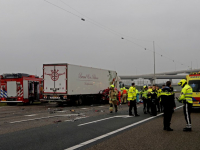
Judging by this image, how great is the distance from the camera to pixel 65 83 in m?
21.9

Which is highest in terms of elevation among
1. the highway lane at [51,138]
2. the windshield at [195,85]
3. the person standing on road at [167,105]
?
the windshield at [195,85]

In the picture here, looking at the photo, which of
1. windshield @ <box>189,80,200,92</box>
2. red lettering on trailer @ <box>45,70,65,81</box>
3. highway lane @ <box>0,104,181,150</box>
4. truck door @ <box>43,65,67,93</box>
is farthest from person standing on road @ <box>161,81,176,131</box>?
red lettering on trailer @ <box>45,70,65,81</box>

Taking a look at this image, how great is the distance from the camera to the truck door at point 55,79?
867 inches

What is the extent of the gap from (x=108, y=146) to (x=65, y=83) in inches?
615

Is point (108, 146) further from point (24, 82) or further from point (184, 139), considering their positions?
point (24, 82)

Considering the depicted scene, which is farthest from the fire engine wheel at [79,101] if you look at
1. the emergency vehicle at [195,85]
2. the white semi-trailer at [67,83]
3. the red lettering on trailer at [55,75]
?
the emergency vehicle at [195,85]

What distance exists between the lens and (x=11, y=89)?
79.3ft

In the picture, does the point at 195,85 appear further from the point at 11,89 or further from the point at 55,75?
the point at 11,89

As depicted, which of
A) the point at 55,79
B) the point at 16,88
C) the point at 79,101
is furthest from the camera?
the point at 79,101

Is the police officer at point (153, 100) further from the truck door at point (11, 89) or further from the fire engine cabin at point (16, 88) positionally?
the truck door at point (11, 89)

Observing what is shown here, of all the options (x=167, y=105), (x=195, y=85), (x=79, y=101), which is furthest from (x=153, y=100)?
(x=79, y=101)

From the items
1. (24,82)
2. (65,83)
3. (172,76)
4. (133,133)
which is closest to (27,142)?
(133,133)

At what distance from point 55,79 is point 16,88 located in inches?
170

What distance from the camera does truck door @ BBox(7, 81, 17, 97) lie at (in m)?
24.1
